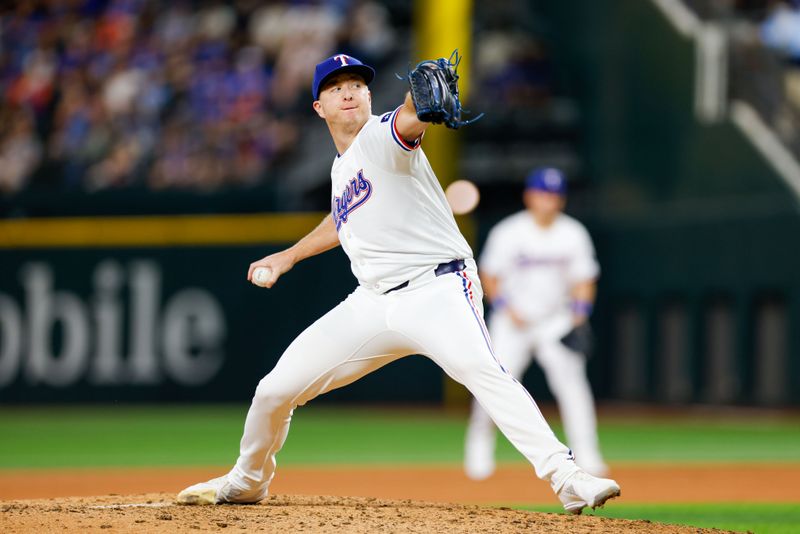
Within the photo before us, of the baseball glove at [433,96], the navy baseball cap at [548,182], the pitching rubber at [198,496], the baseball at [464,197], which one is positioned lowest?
the pitching rubber at [198,496]

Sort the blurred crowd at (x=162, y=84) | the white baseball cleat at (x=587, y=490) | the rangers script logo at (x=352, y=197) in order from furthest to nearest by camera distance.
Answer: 1. the blurred crowd at (x=162, y=84)
2. the rangers script logo at (x=352, y=197)
3. the white baseball cleat at (x=587, y=490)

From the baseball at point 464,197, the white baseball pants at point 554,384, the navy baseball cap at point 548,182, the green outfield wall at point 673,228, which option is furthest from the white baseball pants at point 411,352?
the green outfield wall at point 673,228

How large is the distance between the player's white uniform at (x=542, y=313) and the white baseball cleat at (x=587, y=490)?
3972 millimetres

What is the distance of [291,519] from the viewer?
5.67 metres

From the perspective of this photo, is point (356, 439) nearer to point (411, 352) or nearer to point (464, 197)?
point (464, 197)

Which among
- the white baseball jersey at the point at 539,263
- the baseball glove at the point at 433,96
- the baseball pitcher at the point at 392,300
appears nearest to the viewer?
the baseball glove at the point at 433,96

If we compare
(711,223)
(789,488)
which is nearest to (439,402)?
(711,223)

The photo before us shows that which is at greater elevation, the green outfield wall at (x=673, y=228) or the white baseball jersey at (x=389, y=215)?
the green outfield wall at (x=673, y=228)

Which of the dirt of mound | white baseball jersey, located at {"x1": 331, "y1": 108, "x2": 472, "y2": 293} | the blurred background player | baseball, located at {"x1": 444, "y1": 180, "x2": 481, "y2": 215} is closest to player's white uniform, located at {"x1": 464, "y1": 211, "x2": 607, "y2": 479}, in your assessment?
the blurred background player

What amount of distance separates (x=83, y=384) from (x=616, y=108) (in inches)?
304

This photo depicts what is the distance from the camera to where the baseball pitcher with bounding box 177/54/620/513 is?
5523mm

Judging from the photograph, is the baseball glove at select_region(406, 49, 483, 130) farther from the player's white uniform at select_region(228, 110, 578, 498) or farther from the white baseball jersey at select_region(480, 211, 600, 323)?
the white baseball jersey at select_region(480, 211, 600, 323)

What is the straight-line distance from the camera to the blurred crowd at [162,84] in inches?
686

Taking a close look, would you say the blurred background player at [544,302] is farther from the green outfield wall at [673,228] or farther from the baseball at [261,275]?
the green outfield wall at [673,228]
